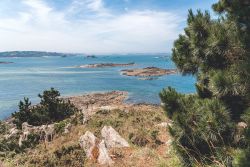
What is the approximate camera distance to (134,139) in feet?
40.1

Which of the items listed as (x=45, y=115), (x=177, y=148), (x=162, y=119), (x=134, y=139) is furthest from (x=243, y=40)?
(x=45, y=115)

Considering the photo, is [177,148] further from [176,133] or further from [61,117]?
[61,117]

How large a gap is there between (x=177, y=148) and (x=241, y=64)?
2.21 m

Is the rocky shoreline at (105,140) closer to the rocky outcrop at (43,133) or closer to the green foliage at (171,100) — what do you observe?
the rocky outcrop at (43,133)

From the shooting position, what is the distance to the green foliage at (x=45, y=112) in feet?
68.8

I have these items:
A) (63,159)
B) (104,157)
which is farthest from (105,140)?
(104,157)

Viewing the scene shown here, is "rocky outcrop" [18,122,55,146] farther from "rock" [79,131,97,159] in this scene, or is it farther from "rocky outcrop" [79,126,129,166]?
"rock" [79,131,97,159]

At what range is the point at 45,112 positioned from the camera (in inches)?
855

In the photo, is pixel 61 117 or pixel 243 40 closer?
pixel 243 40

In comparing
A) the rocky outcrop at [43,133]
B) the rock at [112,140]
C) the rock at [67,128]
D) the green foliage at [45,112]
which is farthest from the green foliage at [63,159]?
the green foliage at [45,112]

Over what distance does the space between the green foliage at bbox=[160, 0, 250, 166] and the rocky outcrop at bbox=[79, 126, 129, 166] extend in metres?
3.95

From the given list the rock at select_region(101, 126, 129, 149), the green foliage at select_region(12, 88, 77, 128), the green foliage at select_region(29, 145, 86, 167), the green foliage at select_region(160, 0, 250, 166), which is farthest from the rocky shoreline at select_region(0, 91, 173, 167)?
the green foliage at select_region(12, 88, 77, 128)

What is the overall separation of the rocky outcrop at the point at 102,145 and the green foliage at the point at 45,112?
9353mm

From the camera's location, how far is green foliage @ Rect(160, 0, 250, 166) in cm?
550
